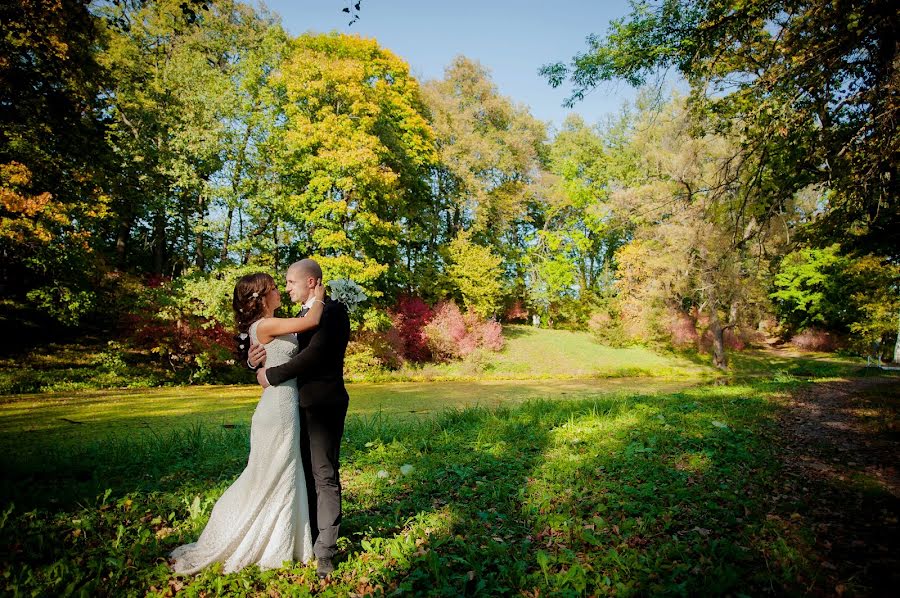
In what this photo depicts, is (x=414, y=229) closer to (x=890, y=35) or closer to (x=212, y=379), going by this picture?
(x=212, y=379)

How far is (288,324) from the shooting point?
2.83 metres

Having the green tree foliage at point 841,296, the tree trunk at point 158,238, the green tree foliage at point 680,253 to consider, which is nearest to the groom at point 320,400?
the green tree foliage at point 680,253

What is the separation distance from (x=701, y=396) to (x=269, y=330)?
934 cm

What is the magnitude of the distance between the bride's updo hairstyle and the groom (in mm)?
196

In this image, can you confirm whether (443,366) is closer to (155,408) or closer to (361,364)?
(361,364)

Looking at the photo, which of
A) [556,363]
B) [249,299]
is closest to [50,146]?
[249,299]

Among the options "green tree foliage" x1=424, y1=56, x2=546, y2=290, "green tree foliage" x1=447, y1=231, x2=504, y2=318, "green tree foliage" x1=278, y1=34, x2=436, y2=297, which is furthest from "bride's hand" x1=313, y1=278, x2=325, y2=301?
"green tree foliage" x1=424, y1=56, x2=546, y2=290

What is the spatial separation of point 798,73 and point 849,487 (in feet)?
13.8

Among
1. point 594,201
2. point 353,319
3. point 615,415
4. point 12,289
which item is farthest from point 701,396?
point 594,201

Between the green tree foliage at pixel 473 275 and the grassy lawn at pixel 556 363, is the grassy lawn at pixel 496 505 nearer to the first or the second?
the grassy lawn at pixel 556 363

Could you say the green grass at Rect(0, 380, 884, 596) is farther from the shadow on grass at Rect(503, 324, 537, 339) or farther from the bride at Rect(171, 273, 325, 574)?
the shadow on grass at Rect(503, 324, 537, 339)

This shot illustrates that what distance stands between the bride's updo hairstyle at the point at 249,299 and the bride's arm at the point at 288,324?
15 centimetres

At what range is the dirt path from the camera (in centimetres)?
268

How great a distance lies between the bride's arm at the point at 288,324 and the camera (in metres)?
2.81
